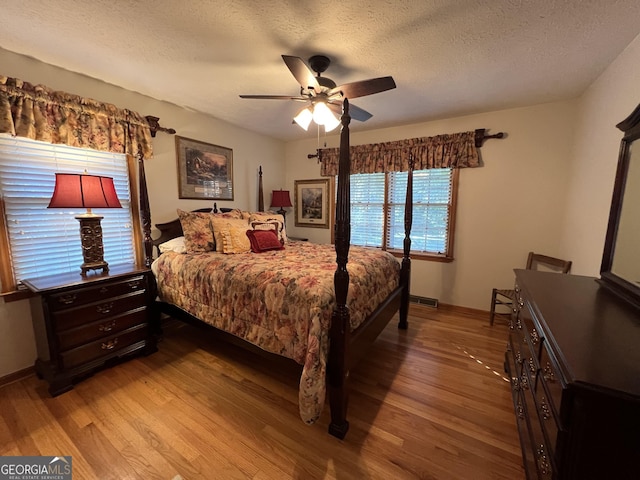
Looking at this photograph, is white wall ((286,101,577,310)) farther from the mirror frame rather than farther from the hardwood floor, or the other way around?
the mirror frame

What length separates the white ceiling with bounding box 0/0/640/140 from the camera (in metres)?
1.45

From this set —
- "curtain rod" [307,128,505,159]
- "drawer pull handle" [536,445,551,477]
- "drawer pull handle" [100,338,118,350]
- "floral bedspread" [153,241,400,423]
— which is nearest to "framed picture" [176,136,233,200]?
"floral bedspread" [153,241,400,423]

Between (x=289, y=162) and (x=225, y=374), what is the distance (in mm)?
3471

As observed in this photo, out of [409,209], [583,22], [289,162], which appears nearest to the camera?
[583,22]

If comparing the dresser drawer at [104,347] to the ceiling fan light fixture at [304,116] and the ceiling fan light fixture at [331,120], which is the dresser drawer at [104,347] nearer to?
the ceiling fan light fixture at [304,116]

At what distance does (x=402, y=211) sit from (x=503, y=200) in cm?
119

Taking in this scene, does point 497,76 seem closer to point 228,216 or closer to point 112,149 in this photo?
point 228,216

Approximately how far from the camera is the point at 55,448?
4.84 feet

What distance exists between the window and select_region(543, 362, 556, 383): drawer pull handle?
2548 mm

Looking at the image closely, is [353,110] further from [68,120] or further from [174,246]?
[68,120]

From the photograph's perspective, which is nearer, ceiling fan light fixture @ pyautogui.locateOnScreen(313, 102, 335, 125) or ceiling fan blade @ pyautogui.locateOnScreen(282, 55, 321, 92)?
ceiling fan blade @ pyautogui.locateOnScreen(282, 55, 321, 92)

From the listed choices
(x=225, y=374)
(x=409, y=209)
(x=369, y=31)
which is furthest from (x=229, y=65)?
(x=225, y=374)

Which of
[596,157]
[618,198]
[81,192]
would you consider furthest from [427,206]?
[81,192]

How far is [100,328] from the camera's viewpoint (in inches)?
82.0
